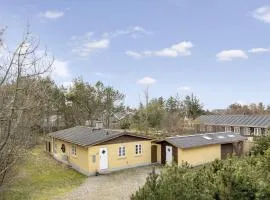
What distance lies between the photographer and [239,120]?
161 ft

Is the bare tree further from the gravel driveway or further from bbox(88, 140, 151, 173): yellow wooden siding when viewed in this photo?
bbox(88, 140, 151, 173): yellow wooden siding

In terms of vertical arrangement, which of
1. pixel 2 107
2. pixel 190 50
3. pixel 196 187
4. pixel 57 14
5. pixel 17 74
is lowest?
pixel 196 187

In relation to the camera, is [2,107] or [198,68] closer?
[2,107]

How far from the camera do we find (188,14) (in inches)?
853

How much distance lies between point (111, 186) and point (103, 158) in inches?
168

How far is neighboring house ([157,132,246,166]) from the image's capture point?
2576 centimetres

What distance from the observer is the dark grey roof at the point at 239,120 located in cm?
4458

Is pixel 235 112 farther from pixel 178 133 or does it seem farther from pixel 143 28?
pixel 143 28

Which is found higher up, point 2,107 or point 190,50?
point 190,50

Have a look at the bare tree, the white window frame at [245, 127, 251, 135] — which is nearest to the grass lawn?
the bare tree

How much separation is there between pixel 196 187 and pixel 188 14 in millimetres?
15381

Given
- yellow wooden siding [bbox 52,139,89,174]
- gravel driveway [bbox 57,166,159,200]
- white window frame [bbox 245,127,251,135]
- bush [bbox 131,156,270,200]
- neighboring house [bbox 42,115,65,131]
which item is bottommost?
gravel driveway [bbox 57,166,159,200]

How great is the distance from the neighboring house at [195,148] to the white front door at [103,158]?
17.6ft

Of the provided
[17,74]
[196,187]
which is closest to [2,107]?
[17,74]
